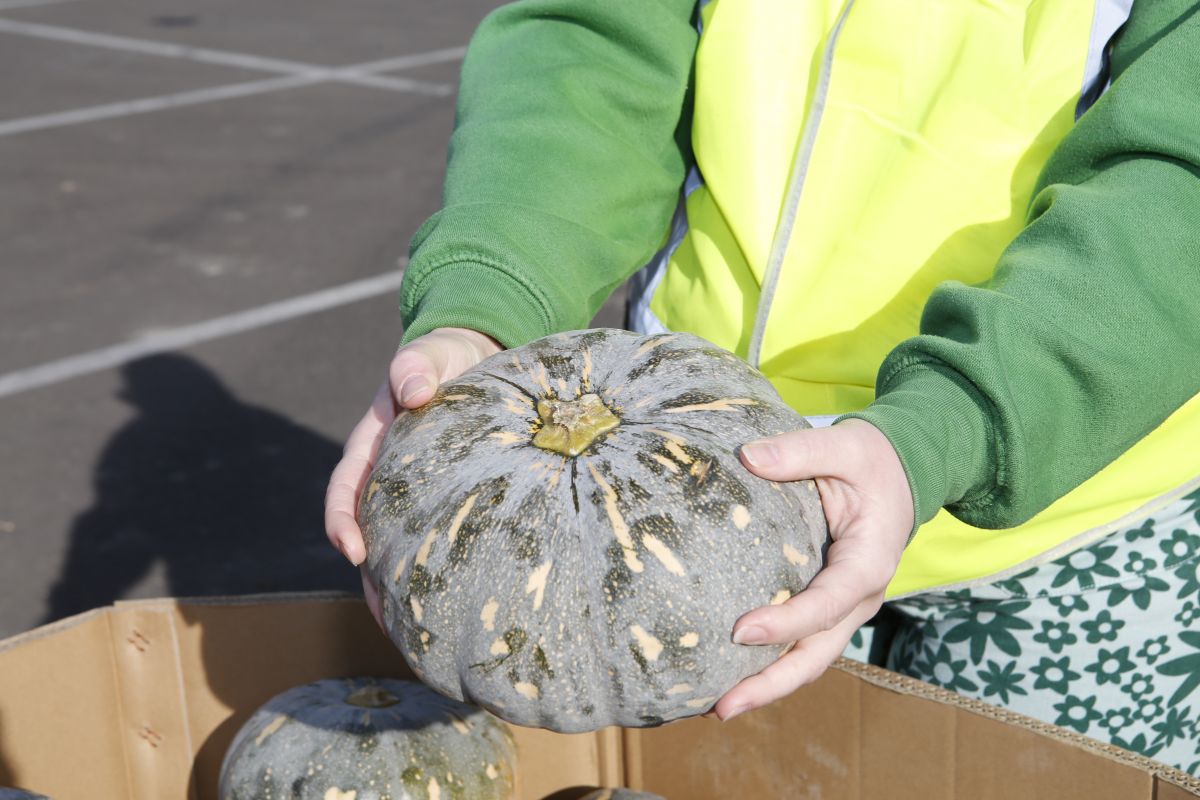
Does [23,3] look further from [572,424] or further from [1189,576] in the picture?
[1189,576]

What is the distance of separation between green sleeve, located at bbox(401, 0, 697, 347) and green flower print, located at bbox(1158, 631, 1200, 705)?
41.0 inches

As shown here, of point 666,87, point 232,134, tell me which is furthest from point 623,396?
point 232,134

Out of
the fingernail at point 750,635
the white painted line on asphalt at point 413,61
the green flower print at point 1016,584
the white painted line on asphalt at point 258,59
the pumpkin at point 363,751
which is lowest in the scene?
the white painted line on asphalt at point 258,59

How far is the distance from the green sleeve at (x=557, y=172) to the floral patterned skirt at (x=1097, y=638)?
74 cm

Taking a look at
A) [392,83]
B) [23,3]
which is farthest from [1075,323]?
[23,3]

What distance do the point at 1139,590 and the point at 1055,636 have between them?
141mm

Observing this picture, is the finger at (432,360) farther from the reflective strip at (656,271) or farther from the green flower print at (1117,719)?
the green flower print at (1117,719)

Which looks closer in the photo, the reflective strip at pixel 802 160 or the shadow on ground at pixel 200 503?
the reflective strip at pixel 802 160

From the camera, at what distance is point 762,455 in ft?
5.02

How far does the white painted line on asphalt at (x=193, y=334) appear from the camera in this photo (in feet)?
18.0

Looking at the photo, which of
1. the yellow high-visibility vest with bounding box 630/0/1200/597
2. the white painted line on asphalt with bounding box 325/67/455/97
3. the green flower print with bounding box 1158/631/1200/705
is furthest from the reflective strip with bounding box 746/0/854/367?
the white painted line on asphalt with bounding box 325/67/455/97

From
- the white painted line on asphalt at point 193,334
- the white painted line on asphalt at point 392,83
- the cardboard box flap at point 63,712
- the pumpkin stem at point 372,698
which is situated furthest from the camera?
the white painted line on asphalt at point 392,83

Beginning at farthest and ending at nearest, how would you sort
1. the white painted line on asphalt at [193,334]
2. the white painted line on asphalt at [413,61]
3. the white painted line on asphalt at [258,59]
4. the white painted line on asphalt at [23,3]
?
the white painted line on asphalt at [23,3] → the white painted line on asphalt at [413,61] → the white painted line on asphalt at [258,59] → the white painted line on asphalt at [193,334]

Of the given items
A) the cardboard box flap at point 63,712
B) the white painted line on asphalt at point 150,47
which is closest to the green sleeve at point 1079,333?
the cardboard box flap at point 63,712
